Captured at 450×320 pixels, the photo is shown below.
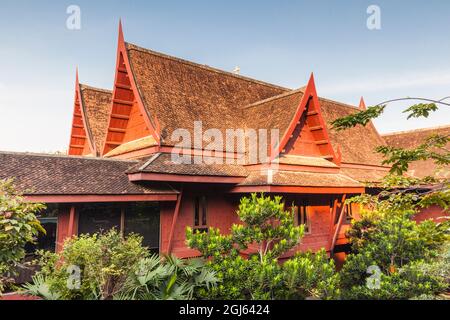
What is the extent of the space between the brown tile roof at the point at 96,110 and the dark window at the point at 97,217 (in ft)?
20.9

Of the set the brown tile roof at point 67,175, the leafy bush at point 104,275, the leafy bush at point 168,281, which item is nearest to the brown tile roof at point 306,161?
the brown tile roof at point 67,175

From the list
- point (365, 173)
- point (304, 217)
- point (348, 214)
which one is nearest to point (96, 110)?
point (304, 217)

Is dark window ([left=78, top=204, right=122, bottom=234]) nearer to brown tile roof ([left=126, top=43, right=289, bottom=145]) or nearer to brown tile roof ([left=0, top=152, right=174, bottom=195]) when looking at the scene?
brown tile roof ([left=0, top=152, right=174, bottom=195])

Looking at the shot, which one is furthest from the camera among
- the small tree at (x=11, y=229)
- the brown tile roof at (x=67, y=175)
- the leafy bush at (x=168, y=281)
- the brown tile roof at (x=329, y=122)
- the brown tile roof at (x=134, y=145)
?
the brown tile roof at (x=329, y=122)

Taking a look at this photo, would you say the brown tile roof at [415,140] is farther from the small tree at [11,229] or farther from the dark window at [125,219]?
the small tree at [11,229]

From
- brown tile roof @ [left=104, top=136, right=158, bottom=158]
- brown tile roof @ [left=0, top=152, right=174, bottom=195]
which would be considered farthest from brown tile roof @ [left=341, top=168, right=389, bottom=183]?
brown tile roof @ [left=0, top=152, right=174, bottom=195]

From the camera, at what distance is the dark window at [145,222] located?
1030 cm

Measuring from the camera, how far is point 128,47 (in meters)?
13.7

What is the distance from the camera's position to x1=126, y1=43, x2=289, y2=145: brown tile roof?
500 inches

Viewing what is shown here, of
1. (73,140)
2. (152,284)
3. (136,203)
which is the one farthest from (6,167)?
(73,140)

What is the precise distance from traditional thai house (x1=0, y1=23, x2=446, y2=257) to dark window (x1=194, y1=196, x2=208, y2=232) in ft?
0.13

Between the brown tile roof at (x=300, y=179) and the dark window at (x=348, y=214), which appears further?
the dark window at (x=348, y=214)

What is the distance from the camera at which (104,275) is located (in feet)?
19.8

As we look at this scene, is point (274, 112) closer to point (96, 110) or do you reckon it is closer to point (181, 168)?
point (181, 168)
